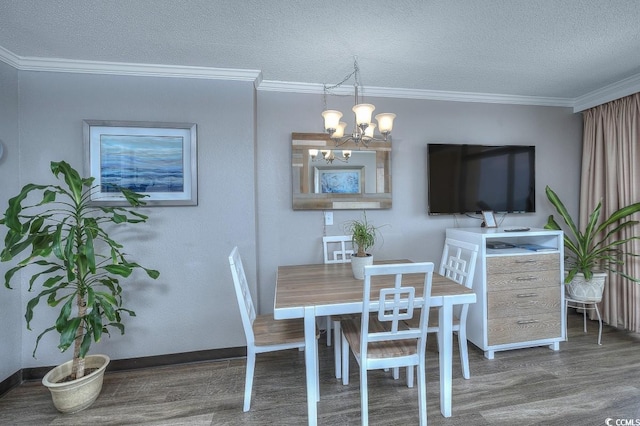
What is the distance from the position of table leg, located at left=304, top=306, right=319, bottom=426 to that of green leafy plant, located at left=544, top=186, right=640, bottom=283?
254cm

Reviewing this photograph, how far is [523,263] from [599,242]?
1.08 metres

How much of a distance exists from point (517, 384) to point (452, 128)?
2392 mm

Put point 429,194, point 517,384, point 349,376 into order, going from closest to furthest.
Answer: point 517,384 < point 349,376 < point 429,194

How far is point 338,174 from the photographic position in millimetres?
2682

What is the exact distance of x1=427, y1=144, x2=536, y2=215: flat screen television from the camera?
2.80 m

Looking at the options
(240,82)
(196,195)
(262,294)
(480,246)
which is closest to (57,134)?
(196,195)

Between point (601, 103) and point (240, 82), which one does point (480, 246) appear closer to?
point (601, 103)

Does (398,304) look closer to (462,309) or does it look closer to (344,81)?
(462,309)

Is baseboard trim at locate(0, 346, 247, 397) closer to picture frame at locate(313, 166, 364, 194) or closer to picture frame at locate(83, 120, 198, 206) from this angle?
picture frame at locate(83, 120, 198, 206)

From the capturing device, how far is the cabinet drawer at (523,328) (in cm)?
232

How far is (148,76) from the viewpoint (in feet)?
7.47

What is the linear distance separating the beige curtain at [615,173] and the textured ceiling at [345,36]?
0.43 meters

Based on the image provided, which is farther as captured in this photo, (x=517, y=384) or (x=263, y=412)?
(x=517, y=384)

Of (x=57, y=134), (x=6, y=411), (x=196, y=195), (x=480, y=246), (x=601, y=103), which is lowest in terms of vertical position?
(x=6, y=411)
